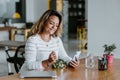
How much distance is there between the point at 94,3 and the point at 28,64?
10.1 feet

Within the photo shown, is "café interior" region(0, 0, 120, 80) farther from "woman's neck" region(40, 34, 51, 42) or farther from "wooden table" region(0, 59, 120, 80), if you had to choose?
"woman's neck" region(40, 34, 51, 42)

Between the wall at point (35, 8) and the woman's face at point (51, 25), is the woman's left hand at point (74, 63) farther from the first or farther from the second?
the wall at point (35, 8)

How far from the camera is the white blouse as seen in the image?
269cm

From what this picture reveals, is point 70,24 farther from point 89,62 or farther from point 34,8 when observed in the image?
point 89,62

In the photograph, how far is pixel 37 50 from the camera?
292 centimetres

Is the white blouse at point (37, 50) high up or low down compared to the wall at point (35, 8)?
down

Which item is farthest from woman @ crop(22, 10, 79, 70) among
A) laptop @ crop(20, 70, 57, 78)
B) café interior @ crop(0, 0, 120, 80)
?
café interior @ crop(0, 0, 120, 80)

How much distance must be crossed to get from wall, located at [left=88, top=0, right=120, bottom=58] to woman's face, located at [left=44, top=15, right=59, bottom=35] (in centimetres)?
261

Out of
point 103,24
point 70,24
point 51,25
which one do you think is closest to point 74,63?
point 51,25

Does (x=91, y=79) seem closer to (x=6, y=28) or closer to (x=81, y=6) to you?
(x=6, y=28)

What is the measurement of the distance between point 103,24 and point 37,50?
2.81 m

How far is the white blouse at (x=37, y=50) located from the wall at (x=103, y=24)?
245 cm

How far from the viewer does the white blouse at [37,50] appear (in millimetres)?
2688

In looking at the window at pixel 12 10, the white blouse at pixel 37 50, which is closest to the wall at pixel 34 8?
the window at pixel 12 10
